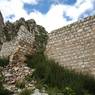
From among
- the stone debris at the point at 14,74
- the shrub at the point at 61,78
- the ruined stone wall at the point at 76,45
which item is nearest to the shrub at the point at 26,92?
the stone debris at the point at 14,74

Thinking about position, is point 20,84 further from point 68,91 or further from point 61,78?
point 68,91

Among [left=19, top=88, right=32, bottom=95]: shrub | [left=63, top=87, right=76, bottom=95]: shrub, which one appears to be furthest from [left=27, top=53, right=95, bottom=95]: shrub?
[left=19, top=88, right=32, bottom=95]: shrub

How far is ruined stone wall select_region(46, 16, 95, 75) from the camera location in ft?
36.7

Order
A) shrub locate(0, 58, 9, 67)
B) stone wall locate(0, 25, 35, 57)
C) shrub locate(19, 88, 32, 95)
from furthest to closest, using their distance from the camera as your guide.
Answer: stone wall locate(0, 25, 35, 57) < shrub locate(0, 58, 9, 67) < shrub locate(19, 88, 32, 95)

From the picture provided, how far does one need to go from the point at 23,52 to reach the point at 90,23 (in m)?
3.78

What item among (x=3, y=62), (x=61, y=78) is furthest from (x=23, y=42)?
(x=61, y=78)

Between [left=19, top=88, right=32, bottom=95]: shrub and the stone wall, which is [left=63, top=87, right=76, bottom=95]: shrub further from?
the stone wall

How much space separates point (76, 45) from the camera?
1178 cm

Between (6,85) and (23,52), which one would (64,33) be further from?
(6,85)

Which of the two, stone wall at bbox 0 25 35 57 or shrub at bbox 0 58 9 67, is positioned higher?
stone wall at bbox 0 25 35 57

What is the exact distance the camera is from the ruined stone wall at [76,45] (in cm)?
1120

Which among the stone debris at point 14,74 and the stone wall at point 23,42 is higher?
the stone wall at point 23,42

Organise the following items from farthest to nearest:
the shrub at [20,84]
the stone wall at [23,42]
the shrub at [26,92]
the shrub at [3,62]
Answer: the stone wall at [23,42] < the shrub at [3,62] < the shrub at [20,84] < the shrub at [26,92]

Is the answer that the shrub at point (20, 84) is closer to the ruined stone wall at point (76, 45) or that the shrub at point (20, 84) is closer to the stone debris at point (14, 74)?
the stone debris at point (14, 74)
